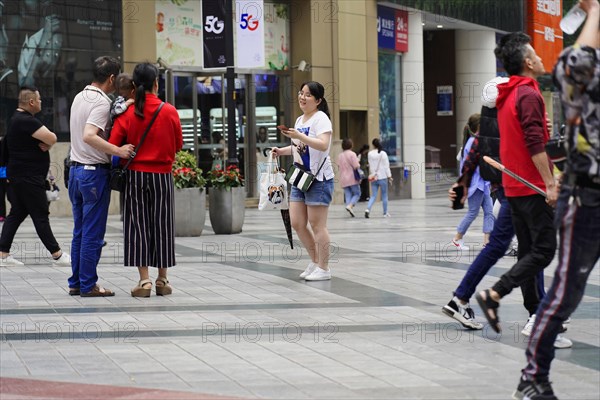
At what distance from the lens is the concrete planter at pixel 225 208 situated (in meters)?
17.6

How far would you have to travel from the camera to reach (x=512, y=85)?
7016 mm

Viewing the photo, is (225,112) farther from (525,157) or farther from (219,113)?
(525,157)

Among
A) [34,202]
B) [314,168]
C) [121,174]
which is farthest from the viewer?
[34,202]

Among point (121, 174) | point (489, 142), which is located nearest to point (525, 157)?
point (489, 142)

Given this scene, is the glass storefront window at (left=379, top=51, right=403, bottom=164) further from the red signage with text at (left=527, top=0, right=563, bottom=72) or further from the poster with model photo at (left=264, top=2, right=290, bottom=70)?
the red signage with text at (left=527, top=0, right=563, bottom=72)

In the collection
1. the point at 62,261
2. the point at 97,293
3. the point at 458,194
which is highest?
the point at 458,194

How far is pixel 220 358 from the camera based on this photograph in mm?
6836

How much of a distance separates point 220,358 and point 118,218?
16.7 m

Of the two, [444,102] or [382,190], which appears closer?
[382,190]

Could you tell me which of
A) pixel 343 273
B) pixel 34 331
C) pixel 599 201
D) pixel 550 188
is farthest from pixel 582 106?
pixel 343 273

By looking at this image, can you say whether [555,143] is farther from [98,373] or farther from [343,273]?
[343,273]

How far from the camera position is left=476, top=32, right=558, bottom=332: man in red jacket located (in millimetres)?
6812

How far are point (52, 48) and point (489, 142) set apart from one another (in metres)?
17.6

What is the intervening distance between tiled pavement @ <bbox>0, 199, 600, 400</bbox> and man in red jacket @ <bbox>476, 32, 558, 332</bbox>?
594mm
